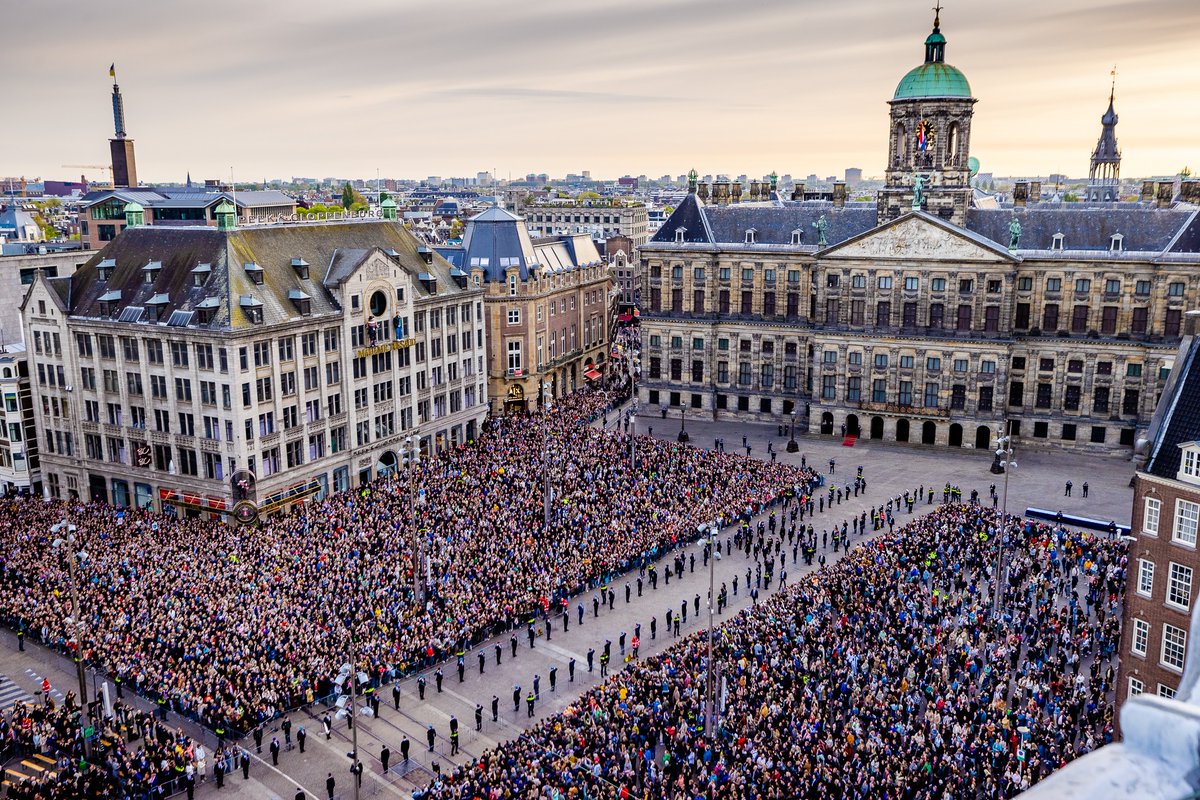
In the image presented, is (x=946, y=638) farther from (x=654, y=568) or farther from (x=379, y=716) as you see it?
(x=379, y=716)

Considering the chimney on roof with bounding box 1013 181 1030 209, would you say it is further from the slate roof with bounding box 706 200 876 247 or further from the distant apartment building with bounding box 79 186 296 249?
the distant apartment building with bounding box 79 186 296 249

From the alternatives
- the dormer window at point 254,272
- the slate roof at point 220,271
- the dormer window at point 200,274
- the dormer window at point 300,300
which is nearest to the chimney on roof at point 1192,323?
the slate roof at point 220,271

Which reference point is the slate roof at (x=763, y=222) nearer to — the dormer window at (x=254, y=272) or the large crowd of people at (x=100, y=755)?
the dormer window at (x=254, y=272)

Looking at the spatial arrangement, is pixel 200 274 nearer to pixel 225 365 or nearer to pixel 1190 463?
pixel 225 365

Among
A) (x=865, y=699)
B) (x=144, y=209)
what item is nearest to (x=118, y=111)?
(x=144, y=209)

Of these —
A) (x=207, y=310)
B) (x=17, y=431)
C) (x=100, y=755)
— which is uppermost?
(x=207, y=310)

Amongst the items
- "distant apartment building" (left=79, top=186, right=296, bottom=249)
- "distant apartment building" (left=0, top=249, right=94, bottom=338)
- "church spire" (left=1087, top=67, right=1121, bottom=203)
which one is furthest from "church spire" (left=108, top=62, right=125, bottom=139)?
"church spire" (left=1087, top=67, right=1121, bottom=203)

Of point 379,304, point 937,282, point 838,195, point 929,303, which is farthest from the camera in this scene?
point 838,195
